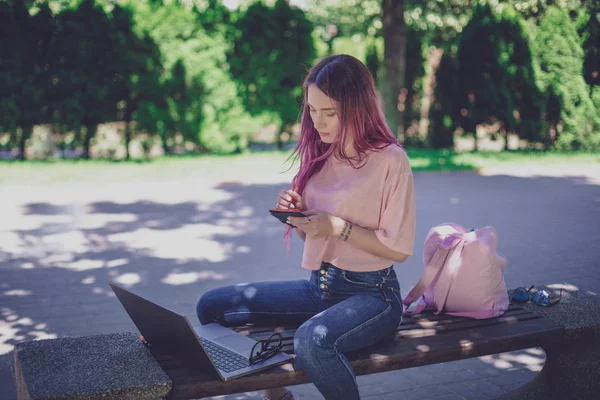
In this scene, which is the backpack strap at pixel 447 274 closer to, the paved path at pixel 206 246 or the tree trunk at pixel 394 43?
the paved path at pixel 206 246

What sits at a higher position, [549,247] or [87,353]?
[87,353]

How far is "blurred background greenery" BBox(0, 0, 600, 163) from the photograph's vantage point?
1402 cm

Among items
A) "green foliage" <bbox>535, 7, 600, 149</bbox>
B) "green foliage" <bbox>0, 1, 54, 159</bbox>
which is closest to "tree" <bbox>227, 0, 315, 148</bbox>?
"green foliage" <bbox>0, 1, 54, 159</bbox>

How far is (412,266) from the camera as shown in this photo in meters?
7.11

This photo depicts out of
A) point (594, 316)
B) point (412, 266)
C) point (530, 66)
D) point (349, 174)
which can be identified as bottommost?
point (412, 266)

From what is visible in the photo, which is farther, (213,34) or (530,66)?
(530,66)

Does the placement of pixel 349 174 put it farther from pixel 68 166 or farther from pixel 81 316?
pixel 68 166

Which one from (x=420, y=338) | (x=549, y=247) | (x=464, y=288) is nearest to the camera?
(x=420, y=338)

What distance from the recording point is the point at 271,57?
16391 millimetres

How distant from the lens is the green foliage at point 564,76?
16562 mm

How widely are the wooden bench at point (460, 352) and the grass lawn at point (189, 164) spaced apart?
977 centimetres

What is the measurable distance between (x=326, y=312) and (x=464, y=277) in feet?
2.80

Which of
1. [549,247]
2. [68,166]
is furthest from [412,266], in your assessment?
[68,166]

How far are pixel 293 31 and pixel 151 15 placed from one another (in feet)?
12.0
